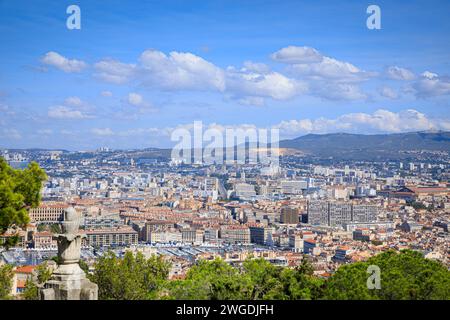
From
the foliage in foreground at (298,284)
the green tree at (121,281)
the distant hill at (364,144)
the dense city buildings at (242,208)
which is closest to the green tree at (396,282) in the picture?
the foliage in foreground at (298,284)

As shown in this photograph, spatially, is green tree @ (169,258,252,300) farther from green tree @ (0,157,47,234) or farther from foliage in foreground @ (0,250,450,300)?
green tree @ (0,157,47,234)

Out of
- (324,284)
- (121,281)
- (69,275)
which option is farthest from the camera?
(121,281)

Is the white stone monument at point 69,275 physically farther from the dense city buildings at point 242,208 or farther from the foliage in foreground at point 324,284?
the dense city buildings at point 242,208

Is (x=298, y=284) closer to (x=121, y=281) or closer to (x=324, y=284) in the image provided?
(x=324, y=284)

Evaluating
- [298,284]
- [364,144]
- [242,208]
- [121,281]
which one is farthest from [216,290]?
[364,144]

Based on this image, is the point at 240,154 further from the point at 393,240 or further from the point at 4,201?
the point at 4,201

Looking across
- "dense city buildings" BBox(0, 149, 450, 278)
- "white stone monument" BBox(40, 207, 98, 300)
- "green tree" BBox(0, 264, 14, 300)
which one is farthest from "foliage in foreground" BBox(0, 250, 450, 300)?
"dense city buildings" BBox(0, 149, 450, 278)
